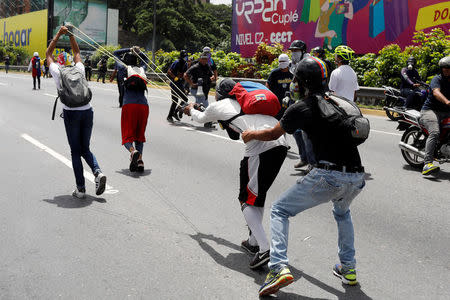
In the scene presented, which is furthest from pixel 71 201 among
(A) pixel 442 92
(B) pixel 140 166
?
(A) pixel 442 92

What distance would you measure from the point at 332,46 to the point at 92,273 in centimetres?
2314

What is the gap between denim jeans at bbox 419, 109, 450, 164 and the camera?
7.64 meters

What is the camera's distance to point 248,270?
164 inches

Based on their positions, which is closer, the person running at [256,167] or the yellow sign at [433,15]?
the person running at [256,167]

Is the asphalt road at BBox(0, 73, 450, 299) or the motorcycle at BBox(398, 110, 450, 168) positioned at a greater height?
the motorcycle at BBox(398, 110, 450, 168)

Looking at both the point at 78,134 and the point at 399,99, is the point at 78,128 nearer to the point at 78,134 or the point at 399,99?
the point at 78,134

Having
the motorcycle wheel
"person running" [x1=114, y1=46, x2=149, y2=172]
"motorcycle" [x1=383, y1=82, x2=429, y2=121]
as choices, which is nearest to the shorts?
"person running" [x1=114, y1=46, x2=149, y2=172]

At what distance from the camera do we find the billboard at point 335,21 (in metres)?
21.2

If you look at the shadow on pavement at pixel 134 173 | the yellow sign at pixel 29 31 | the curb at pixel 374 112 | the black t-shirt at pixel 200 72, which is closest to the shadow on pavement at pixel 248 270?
the shadow on pavement at pixel 134 173

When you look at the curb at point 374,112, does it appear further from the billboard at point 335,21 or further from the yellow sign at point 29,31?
the yellow sign at point 29,31

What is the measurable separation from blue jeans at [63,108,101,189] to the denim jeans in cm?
500

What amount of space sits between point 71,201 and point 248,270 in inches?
110

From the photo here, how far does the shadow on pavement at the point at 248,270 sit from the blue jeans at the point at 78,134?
204cm

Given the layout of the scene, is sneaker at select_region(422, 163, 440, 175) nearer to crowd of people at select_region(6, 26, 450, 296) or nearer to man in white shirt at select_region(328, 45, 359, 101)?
man in white shirt at select_region(328, 45, 359, 101)
